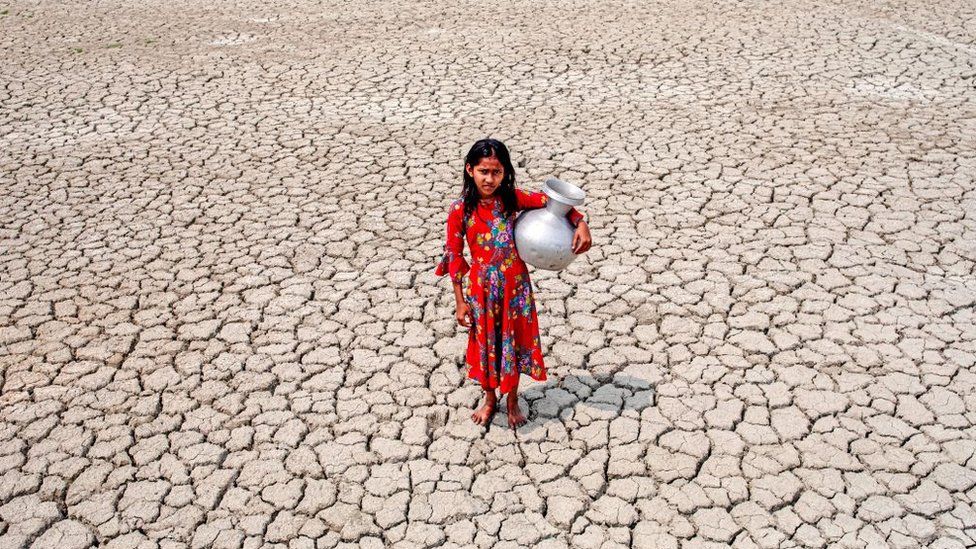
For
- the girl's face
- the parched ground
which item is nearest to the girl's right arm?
the girl's face

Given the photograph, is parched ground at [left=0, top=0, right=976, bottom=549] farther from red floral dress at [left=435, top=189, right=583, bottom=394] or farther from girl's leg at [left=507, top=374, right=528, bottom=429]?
red floral dress at [left=435, top=189, right=583, bottom=394]

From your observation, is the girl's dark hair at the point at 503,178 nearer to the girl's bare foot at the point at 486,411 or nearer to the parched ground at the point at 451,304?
the girl's bare foot at the point at 486,411

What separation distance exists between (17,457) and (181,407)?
72cm

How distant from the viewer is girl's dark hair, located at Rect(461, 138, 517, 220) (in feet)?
11.5

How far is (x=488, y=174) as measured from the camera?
11.6 ft

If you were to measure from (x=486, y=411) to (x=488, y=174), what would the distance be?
117 cm

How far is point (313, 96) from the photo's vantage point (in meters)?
8.51

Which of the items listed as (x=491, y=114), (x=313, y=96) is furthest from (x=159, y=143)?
(x=491, y=114)

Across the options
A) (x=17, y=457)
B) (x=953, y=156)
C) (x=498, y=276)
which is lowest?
(x=17, y=457)

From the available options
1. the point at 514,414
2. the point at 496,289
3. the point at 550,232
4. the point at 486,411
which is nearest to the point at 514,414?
the point at 514,414

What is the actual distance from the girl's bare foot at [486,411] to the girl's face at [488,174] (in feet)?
3.37

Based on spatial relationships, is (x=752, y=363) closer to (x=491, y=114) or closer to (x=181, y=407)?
(x=181, y=407)

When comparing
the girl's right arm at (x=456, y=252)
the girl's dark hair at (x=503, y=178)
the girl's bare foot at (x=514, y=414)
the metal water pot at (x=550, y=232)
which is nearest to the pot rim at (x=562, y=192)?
the metal water pot at (x=550, y=232)

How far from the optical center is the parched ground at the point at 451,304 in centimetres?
370
